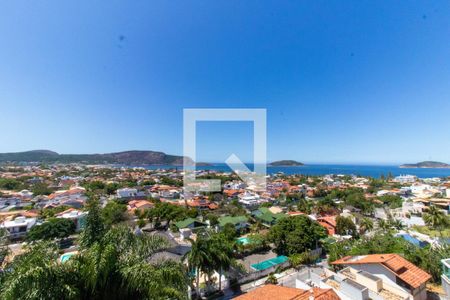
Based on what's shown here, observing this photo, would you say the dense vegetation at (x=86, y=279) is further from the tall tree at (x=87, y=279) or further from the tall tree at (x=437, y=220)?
the tall tree at (x=437, y=220)

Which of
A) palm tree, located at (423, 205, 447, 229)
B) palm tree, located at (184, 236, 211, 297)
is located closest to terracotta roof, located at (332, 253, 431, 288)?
palm tree, located at (184, 236, 211, 297)

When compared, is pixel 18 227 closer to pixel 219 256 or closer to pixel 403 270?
pixel 219 256

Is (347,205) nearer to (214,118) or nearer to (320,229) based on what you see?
(320,229)

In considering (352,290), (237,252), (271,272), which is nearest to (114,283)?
(352,290)

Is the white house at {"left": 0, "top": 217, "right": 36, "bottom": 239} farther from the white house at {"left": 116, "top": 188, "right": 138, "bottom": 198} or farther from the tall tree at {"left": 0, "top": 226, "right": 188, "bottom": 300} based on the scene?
the tall tree at {"left": 0, "top": 226, "right": 188, "bottom": 300}

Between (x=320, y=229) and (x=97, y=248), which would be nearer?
(x=97, y=248)
